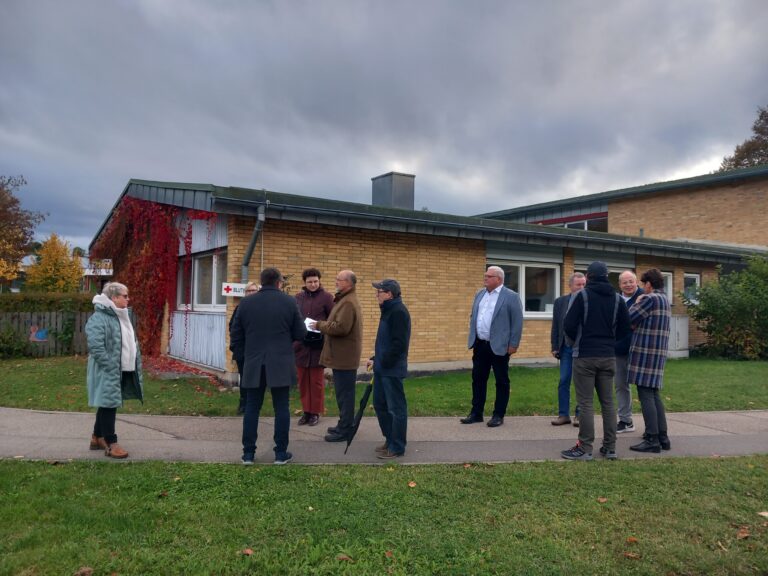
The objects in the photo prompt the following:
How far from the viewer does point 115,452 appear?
5.52m

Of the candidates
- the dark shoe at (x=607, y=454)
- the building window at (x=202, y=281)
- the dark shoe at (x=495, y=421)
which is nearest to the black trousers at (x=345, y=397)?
the dark shoe at (x=495, y=421)

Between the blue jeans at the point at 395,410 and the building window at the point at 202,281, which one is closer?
the blue jeans at the point at 395,410

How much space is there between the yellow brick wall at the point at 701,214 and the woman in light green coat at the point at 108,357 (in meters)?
24.2

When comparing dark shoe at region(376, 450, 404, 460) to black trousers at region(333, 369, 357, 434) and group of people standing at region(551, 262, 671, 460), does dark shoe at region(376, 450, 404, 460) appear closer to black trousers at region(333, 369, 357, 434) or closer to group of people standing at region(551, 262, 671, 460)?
black trousers at region(333, 369, 357, 434)

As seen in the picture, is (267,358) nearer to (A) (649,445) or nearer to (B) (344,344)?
(B) (344,344)

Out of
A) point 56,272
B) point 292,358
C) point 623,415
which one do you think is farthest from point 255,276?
point 56,272

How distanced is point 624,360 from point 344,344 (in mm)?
3206

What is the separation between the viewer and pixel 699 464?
18.3ft

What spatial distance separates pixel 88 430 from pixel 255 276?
374 cm

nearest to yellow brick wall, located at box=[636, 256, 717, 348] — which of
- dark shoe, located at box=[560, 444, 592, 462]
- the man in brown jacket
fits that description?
dark shoe, located at box=[560, 444, 592, 462]

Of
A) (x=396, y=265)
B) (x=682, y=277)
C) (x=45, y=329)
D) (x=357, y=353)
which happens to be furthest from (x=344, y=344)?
(x=682, y=277)

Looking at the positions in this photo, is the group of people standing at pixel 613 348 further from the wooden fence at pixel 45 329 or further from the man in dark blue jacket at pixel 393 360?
the wooden fence at pixel 45 329

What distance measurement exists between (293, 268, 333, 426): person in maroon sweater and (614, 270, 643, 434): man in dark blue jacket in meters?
3.41

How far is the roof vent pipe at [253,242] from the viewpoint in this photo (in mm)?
8938
